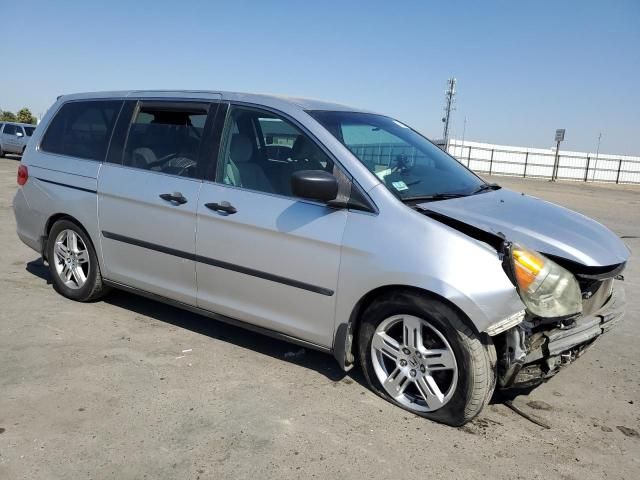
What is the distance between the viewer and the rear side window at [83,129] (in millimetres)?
4688

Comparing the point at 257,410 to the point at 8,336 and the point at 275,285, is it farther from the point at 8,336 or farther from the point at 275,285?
the point at 8,336

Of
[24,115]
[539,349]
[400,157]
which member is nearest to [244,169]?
[400,157]

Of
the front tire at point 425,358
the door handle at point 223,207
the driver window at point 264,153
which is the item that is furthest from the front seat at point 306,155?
the front tire at point 425,358

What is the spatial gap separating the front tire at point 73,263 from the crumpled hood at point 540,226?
298cm

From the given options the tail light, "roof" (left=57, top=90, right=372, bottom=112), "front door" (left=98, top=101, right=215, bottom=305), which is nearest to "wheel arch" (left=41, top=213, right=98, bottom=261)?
"front door" (left=98, top=101, right=215, bottom=305)

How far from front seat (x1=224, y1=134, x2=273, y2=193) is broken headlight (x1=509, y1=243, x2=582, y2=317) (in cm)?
163

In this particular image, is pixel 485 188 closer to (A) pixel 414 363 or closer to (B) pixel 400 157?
(B) pixel 400 157

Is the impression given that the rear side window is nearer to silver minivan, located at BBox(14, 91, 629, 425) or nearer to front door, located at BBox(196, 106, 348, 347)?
silver minivan, located at BBox(14, 91, 629, 425)

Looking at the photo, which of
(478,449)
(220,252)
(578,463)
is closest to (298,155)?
(220,252)

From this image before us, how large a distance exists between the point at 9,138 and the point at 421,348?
27.1 metres

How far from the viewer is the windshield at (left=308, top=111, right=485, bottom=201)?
3.58 meters

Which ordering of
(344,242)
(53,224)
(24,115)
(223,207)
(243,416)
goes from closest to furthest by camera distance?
(243,416) < (344,242) < (223,207) < (53,224) < (24,115)

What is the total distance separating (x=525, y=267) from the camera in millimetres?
2990

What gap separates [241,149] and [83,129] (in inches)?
70.8
